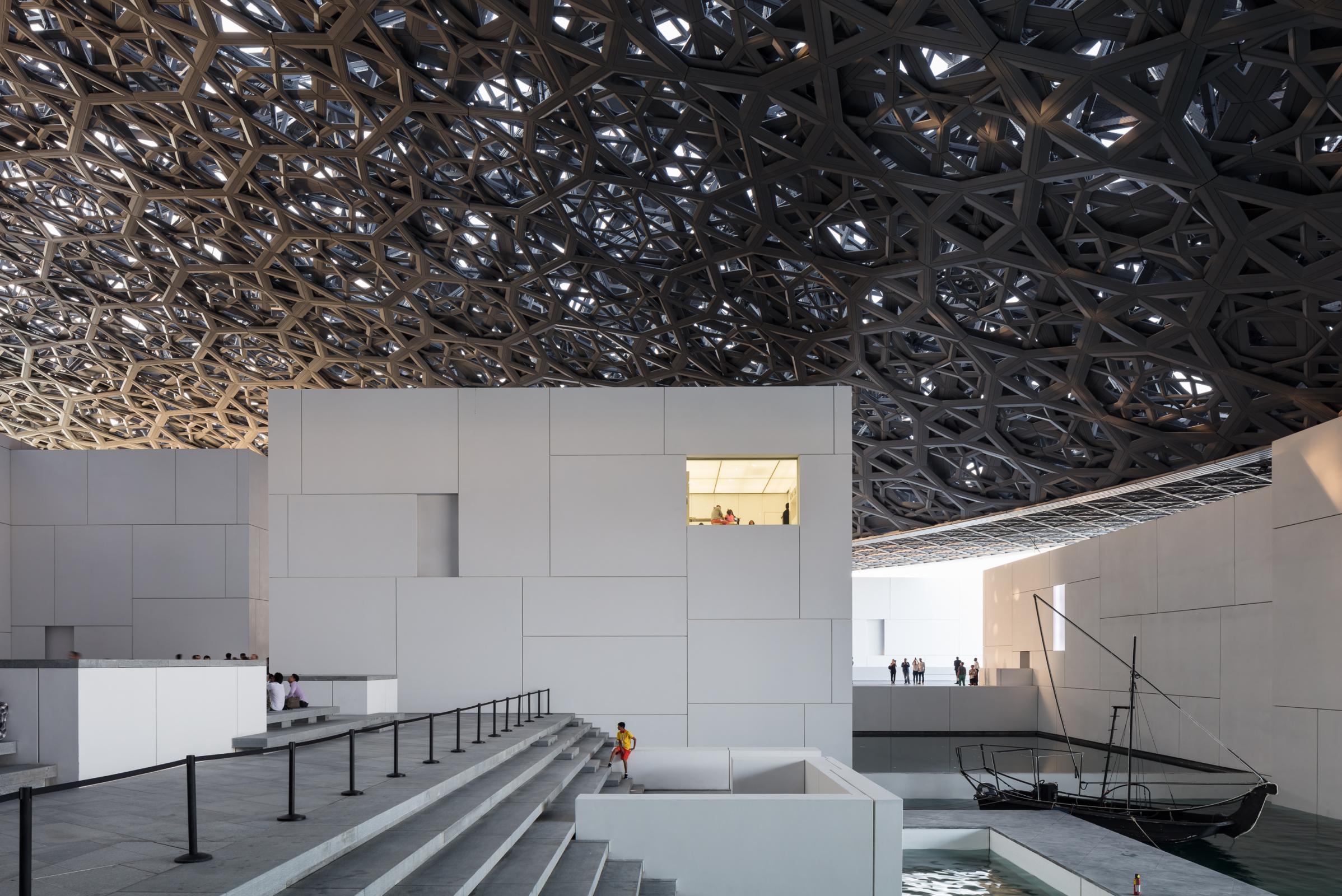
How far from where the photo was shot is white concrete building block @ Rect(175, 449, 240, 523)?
28719 millimetres

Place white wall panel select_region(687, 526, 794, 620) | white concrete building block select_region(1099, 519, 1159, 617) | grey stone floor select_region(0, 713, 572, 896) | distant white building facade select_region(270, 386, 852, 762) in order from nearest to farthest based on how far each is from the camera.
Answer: grey stone floor select_region(0, 713, 572, 896), distant white building facade select_region(270, 386, 852, 762), white wall panel select_region(687, 526, 794, 620), white concrete building block select_region(1099, 519, 1159, 617)

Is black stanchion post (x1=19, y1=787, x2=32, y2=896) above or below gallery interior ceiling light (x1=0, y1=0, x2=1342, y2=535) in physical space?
below

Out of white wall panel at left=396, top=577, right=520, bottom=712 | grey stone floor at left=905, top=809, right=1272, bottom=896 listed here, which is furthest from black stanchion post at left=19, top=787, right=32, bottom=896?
white wall panel at left=396, top=577, right=520, bottom=712

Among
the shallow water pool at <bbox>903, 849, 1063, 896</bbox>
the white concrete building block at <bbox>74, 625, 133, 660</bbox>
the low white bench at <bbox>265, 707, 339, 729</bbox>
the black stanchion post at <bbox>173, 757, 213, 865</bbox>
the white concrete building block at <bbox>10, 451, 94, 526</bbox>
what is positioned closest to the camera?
the black stanchion post at <bbox>173, 757, 213, 865</bbox>

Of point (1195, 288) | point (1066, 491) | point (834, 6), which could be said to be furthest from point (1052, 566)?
point (834, 6)

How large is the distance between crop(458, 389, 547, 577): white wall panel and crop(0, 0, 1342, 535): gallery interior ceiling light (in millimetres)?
7677

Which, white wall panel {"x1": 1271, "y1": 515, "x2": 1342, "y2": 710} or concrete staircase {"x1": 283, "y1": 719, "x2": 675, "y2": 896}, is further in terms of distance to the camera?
Answer: white wall panel {"x1": 1271, "y1": 515, "x2": 1342, "y2": 710}

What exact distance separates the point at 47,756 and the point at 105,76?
70.2ft

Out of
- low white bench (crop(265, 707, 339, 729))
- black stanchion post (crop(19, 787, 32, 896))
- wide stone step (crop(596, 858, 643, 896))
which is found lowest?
wide stone step (crop(596, 858, 643, 896))

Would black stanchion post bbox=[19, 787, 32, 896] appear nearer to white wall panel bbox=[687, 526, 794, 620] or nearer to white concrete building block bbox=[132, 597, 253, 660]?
white wall panel bbox=[687, 526, 794, 620]

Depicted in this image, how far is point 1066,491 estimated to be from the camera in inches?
1422

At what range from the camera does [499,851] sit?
812cm

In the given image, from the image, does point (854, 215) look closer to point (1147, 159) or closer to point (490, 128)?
point (1147, 159)

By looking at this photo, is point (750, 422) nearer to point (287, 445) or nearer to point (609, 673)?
point (609, 673)
